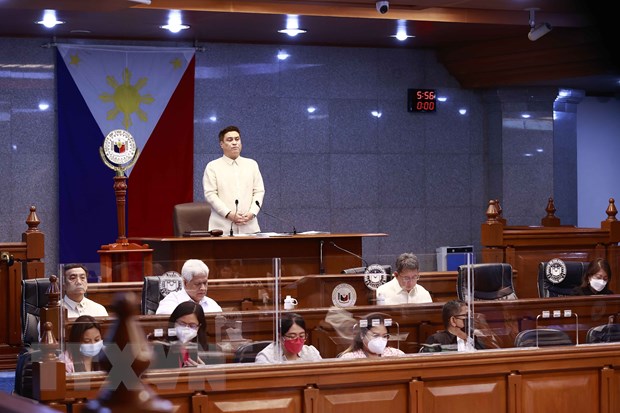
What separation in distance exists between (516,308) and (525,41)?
5733mm

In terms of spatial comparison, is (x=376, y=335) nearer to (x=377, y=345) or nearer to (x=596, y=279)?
(x=377, y=345)

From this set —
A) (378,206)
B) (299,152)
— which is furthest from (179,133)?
(378,206)

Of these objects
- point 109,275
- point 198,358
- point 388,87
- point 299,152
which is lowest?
point 198,358

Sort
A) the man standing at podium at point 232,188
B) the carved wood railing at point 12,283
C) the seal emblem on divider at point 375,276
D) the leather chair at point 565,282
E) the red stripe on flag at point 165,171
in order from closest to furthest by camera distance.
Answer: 1. the seal emblem on divider at point 375,276
2. the leather chair at point 565,282
3. the carved wood railing at point 12,283
4. the man standing at podium at point 232,188
5. the red stripe on flag at point 165,171

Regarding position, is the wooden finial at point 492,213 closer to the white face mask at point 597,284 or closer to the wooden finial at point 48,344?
the white face mask at point 597,284

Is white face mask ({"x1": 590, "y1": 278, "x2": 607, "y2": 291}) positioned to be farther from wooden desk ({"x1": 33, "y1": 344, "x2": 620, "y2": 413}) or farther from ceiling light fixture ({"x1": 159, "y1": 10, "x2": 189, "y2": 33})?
ceiling light fixture ({"x1": 159, "y1": 10, "x2": 189, "y2": 33})

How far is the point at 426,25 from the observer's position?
9812mm

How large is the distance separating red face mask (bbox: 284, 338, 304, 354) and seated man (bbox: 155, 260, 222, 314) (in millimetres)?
336

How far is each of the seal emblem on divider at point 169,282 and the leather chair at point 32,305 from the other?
959mm

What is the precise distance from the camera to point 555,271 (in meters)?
6.28

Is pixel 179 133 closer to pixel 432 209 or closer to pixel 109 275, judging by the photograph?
pixel 432 209

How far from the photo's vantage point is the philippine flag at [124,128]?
10.1 meters

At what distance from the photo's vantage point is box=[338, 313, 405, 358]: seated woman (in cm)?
479

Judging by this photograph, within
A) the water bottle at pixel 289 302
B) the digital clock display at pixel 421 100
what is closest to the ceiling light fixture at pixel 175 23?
the digital clock display at pixel 421 100
